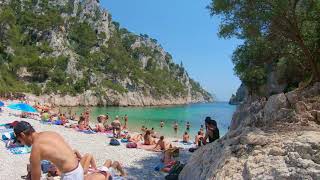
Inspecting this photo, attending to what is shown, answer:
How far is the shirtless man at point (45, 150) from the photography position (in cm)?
462

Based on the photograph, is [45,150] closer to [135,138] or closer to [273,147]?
[273,147]

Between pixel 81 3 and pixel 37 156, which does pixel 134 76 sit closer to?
pixel 81 3

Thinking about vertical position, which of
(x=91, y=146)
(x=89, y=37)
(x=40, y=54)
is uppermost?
(x=89, y=37)

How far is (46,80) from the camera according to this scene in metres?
85.4

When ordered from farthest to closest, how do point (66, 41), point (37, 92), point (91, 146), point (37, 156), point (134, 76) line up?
point (134, 76)
point (66, 41)
point (37, 92)
point (91, 146)
point (37, 156)

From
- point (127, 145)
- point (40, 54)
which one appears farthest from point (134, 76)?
point (127, 145)

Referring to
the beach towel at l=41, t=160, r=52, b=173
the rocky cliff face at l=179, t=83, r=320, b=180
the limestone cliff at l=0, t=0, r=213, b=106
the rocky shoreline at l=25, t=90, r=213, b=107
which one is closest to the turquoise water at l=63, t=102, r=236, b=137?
the rocky shoreline at l=25, t=90, r=213, b=107

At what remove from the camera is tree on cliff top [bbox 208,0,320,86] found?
13.1 meters

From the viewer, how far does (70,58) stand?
93.6 metres

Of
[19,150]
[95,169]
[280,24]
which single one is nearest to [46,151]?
[95,169]

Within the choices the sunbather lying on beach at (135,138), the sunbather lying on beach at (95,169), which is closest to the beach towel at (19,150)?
the sunbather lying on beach at (95,169)

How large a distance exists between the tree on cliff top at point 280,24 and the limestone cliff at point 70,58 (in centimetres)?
5615

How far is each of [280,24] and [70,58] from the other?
83.7 m

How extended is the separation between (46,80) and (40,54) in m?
8.26
